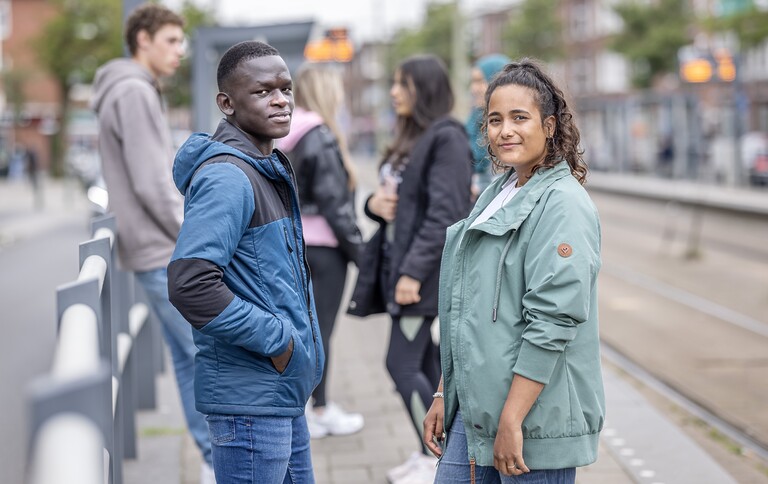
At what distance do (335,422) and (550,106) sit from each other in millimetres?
2955

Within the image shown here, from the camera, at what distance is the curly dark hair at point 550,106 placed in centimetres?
265

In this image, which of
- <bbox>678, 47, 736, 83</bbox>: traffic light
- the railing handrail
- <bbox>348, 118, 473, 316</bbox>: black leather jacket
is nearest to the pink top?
<bbox>348, 118, 473, 316</bbox>: black leather jacket

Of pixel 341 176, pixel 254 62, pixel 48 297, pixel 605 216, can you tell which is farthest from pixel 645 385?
pixel 605 216

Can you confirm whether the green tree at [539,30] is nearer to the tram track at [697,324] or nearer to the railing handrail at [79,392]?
the tram track at [697,324]

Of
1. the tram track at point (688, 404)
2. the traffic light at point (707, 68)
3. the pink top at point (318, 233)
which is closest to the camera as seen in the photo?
the pink top at point (318, 233)

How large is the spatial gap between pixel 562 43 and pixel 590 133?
32.1 feet

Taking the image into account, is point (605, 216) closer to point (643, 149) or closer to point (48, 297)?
point (48, 297)

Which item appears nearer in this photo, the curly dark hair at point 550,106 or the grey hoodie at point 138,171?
the curly dark hair at point 550,106

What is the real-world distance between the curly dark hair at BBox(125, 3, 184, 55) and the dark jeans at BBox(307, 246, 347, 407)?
49.3 inches

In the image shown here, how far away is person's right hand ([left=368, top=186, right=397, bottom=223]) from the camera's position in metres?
4.51

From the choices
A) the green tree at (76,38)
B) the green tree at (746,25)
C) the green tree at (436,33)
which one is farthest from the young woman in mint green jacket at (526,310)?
the green tree at (436,33)

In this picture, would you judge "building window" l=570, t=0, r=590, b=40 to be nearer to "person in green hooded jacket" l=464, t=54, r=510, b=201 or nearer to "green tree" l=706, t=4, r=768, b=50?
"green tree" l=706, t=4, r=768, b=50

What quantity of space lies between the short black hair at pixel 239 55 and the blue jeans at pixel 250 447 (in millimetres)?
879

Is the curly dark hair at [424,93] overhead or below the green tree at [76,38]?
below
